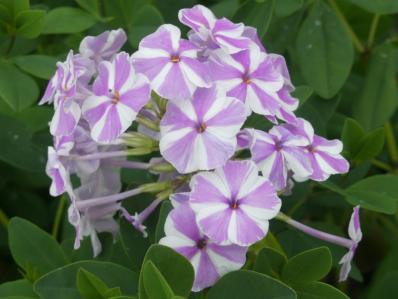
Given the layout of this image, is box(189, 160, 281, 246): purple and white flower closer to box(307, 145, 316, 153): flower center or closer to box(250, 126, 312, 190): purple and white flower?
box(250, 126, 312, 190): purple and white flower

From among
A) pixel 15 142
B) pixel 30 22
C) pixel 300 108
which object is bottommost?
pixel 15 142

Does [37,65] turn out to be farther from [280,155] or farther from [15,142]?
[280,155]

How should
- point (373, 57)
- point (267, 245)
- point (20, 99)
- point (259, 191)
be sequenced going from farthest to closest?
point (373, 57)
point (20, 99)
point (267, 245)
point (259, 191)

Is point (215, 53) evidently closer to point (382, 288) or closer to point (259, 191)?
point (259, 191)

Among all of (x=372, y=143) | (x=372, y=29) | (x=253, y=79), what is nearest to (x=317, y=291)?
(x=253, y=79)

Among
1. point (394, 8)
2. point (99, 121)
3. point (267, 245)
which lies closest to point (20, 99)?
point (99, 121)
